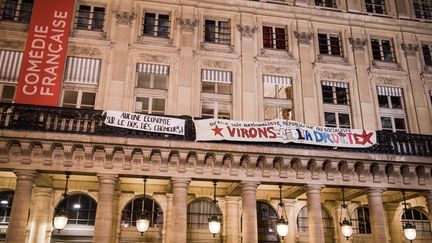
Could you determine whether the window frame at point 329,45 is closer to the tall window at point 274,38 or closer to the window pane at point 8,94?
the tall window at point 274,38

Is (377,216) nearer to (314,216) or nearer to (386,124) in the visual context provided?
(314,216)

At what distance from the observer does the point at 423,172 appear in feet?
56.0

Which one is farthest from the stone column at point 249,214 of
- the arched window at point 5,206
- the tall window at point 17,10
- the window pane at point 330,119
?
the tall window at point 17,10

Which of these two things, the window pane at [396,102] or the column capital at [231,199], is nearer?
the column capital at [231,199]

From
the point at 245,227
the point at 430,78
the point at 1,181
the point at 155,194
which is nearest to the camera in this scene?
the point at 245,227

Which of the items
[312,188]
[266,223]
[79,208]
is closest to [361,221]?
[266,223]

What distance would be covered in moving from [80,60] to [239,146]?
28.0ft

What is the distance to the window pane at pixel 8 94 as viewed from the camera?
1763cm

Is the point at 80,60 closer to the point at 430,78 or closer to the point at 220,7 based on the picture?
the point at 220,7

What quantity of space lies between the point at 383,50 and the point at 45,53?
55.8 feet

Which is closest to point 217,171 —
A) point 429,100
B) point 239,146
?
→ point 239,146

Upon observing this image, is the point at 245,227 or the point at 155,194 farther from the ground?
the point at 155,194

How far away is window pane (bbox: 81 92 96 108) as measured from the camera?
1798 centimetres

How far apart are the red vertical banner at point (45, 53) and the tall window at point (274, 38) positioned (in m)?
9.53
